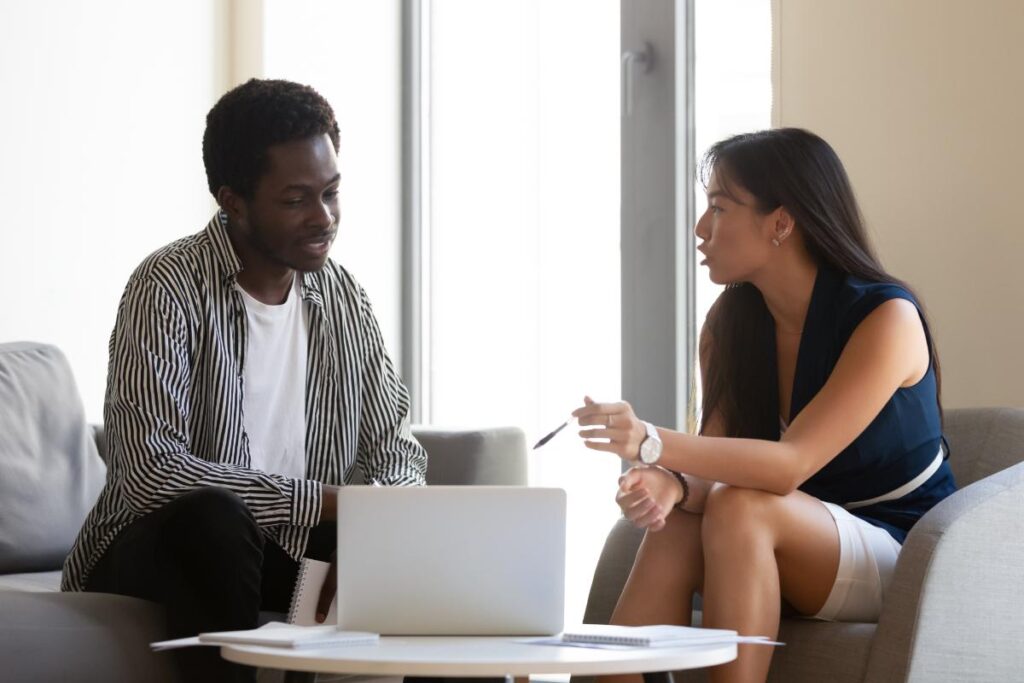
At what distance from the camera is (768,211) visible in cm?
215

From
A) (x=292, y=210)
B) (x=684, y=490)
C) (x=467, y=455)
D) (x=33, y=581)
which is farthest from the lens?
(x=467, y=455)

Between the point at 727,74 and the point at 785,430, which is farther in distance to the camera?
the point at 727,74

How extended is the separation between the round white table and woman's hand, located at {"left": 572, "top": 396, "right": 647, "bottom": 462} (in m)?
0.48

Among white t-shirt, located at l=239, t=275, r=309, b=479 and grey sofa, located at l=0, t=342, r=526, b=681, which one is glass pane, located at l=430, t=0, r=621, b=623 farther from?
white t-shirt, located at l=239, t=275, r=309, b=479

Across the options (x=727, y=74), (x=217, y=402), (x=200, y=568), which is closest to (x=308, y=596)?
(x=200, y=568)

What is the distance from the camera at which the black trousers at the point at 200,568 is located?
181cm

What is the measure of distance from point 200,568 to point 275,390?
1.49 feet

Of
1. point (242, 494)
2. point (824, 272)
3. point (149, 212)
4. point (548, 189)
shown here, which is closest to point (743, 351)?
point (824, 272)

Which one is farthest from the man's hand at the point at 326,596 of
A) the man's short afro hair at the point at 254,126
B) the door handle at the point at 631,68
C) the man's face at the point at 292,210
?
the door handle at the point at 631,68

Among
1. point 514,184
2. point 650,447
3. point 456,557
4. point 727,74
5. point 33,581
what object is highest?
point 727,74

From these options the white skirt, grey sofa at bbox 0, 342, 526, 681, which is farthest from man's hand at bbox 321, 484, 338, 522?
the white skirt

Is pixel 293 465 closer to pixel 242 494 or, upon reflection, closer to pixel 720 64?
pixel 242 494

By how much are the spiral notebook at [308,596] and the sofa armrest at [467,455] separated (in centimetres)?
78

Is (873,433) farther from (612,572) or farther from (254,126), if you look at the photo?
(254,126)
